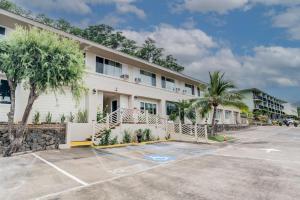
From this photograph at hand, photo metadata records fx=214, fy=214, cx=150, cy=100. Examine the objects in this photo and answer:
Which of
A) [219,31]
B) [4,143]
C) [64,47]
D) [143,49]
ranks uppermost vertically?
[143,49]

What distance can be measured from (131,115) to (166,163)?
810 centimetres

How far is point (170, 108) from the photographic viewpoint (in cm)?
2564

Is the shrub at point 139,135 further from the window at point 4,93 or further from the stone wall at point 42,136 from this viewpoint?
the window at point 4,93

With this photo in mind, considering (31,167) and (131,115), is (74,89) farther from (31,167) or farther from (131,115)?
(131,115)

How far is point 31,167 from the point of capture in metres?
8.00

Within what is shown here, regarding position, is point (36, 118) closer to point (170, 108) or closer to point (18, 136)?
point (18, 136)

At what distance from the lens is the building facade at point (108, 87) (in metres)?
13.4

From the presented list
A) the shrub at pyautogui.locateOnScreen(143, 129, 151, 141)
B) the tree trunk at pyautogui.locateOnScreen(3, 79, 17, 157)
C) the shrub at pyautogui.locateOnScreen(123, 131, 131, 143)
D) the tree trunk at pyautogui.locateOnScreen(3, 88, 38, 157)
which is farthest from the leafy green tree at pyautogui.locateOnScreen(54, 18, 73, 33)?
the tree trunk at pyautogui.locateOnScreen(3, 88, 38, 157)

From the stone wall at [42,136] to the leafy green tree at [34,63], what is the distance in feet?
1.97

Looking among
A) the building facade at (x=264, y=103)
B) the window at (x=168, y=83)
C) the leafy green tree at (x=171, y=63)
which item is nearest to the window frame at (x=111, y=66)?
the window at (x=168, y=83)

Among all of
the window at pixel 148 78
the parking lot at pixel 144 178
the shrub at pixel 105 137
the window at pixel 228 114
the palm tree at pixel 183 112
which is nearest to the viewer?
the parking lot at pixel 144 178

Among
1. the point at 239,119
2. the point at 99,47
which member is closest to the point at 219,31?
the point at 99,47

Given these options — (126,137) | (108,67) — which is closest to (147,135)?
(126,137)

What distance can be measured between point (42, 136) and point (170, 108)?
1599 cm
